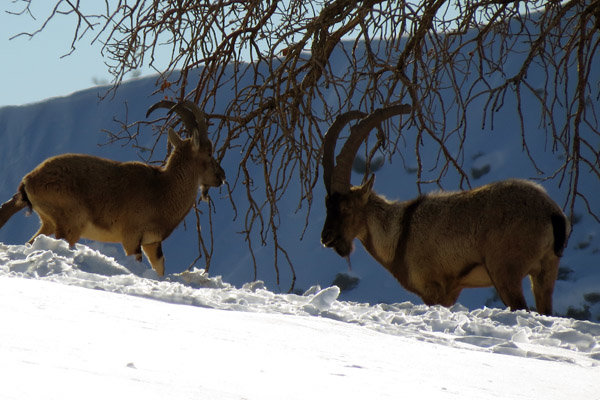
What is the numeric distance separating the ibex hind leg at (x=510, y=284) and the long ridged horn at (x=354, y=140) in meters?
1.28

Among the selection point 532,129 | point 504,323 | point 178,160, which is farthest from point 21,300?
point 532,129

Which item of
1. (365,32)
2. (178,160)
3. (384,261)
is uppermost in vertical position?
(365,32)

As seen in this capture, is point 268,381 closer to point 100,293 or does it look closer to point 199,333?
point 199,333

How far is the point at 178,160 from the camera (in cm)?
795

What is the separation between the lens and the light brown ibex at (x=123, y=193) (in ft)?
23.1

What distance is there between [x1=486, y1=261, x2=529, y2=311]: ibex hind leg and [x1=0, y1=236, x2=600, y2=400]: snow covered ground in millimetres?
1974

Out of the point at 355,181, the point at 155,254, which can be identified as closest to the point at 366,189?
the point at 155,254

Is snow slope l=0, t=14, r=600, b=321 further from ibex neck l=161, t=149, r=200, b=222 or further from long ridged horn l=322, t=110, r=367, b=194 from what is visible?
long ridged horn l=322, t=110, r=367, b=194

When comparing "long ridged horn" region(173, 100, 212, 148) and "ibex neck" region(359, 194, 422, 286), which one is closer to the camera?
"ibex neck" region(359, 194, 422, 286)

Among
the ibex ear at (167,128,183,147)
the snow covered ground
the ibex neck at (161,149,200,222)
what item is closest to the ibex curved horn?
the ibex ear at (167,128,183,147)

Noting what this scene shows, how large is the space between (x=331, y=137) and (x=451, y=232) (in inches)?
46.7

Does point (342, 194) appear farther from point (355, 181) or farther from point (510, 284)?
point (355, 181)

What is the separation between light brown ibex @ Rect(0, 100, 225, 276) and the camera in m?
7.03

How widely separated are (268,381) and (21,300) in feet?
3.21
